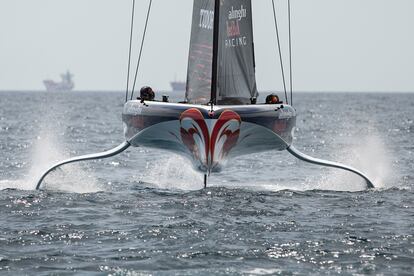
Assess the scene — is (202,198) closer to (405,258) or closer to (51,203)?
(51,203)

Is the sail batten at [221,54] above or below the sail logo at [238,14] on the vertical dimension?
below

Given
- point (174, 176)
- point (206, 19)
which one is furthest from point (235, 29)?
point (174, 176)

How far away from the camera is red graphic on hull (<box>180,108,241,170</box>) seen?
15508 millimetres

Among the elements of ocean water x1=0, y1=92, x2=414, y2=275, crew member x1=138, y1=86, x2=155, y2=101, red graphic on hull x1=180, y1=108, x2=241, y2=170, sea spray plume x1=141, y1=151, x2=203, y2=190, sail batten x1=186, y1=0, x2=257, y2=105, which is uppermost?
sail batten x1=186, y1=0, x2=257, y2=105

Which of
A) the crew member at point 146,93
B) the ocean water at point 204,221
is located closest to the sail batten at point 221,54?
the crew member at point 146,93

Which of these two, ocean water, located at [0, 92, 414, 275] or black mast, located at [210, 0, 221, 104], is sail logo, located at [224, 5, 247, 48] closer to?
black mast, located at [210, 0, 221, 104]

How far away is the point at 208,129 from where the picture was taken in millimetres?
15516

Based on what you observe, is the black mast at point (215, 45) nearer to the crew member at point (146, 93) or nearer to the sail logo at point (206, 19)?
the sail logo at point (206, 19)

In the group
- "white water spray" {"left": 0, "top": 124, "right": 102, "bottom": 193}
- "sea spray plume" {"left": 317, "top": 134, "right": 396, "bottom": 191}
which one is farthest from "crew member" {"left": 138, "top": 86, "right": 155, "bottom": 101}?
"sea spray plume" {"left": 317, "top": 134, "right": 396, "bottom": 191}

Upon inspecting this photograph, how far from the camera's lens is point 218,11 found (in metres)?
16.9

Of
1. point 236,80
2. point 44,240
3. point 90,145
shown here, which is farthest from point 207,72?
point 90,145

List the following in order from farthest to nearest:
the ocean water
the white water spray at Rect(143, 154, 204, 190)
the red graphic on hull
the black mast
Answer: the white water spray at Rect(143, 154, 204, 190) → the black mast → the red graphic on hull → the ocean water

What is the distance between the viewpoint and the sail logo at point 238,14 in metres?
17.2

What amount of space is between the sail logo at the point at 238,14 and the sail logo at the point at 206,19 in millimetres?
416
